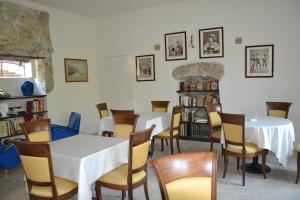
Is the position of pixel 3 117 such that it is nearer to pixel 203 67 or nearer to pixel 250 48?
pixel 203 67

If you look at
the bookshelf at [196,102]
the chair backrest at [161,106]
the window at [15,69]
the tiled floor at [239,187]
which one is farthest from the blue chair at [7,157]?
the bookshelf at [196,102]

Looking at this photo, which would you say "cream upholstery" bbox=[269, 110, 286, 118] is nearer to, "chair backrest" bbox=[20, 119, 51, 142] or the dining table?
the dining table

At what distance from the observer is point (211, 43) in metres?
5.47

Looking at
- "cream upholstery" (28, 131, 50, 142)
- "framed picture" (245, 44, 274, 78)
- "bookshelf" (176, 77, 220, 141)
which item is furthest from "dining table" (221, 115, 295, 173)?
"cream upholstery" (28, 131, 50, 142)

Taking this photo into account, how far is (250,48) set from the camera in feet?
16.6

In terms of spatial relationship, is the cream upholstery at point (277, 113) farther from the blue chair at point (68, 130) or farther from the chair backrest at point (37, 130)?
the chair backrest at point (37, 130)

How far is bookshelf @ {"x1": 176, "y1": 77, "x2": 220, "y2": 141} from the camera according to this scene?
18.5 feet

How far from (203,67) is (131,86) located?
2017mm

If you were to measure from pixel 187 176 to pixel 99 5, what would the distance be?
5.16 metres

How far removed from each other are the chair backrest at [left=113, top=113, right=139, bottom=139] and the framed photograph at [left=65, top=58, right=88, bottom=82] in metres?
3.08

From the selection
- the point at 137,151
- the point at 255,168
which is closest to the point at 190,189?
the point at 137,151

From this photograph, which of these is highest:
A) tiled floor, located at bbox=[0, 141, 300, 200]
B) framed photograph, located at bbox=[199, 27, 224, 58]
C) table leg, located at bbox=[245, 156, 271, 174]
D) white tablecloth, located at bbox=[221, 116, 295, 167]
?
framed photograph, located at bbox=[199, 27, 224, 58]

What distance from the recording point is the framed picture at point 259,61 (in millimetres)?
4918

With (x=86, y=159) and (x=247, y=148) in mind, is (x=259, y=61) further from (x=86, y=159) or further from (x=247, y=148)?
(x=86, y=159)
